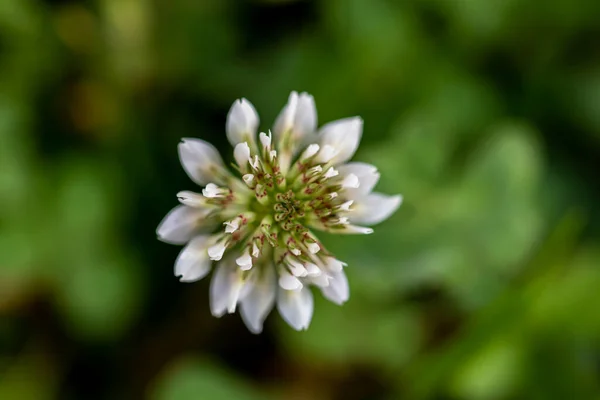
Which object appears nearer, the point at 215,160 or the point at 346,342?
the point at 215,160

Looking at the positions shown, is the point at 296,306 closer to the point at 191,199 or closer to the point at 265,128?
the point at 191,199

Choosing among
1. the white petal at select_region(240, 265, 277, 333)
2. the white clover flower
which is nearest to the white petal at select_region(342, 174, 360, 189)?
the white clover flower

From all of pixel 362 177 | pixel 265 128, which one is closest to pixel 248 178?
pixel 362 177

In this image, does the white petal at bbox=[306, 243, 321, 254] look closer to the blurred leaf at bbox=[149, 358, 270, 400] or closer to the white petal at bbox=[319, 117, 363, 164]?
the white petal at bbox=[319, 117, 363, 164]

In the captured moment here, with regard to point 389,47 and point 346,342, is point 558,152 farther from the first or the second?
point 346,342

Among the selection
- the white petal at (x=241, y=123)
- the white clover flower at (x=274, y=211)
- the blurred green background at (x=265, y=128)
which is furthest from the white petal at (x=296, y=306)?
the blurred green background at (x=265, y=128)

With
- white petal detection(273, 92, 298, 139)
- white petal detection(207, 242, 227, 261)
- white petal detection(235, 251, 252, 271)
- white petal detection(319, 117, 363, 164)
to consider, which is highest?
white petal detection(273, 92, 298, 139)

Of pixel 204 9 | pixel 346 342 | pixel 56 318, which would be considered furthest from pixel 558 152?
pixel 56 318
